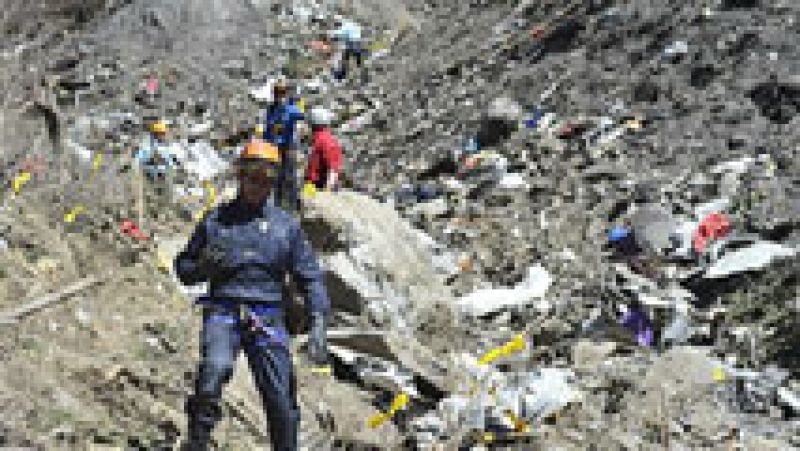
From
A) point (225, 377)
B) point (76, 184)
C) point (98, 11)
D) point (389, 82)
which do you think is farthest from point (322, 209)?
point (98, 11)

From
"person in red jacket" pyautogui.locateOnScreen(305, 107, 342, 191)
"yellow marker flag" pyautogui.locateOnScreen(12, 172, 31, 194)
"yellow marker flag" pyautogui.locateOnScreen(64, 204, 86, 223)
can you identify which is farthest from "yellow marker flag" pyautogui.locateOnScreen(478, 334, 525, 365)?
"yellow marker flag" pyautogui.locateOnScreen(12, 172, 31, 194)

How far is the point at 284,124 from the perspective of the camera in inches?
311

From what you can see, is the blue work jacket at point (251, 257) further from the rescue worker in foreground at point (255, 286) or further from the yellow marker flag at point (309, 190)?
the yellow marker flag at point (309, 190)

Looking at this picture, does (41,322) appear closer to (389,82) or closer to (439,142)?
(439,142)

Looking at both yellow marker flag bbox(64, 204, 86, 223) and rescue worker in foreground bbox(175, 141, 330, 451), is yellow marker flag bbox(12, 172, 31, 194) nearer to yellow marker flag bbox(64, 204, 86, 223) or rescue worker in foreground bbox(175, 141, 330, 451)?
yellow marker flag bbox(64, 204, 86, 223)

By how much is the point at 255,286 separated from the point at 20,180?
316 centimetres

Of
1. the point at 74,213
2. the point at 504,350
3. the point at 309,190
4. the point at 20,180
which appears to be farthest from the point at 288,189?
the point at 504,350

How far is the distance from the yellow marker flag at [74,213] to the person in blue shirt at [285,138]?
1415mm

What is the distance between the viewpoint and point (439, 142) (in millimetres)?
11852

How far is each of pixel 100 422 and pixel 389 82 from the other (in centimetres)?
1073

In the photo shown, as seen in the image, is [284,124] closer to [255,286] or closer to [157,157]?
[157,157]

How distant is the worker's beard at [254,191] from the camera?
3852mm

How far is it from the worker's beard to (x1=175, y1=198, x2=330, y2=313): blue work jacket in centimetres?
3

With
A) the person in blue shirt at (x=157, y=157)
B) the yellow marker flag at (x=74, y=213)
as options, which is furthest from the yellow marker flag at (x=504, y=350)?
the person in blue shirt at (x=157, y=157)
